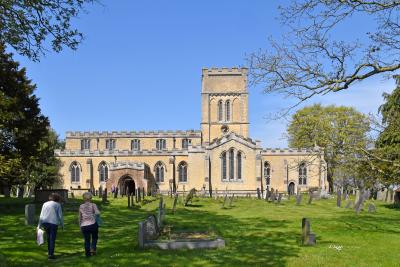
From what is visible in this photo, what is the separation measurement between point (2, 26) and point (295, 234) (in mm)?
10263

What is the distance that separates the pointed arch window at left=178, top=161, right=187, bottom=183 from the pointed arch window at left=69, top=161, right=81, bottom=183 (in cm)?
1196

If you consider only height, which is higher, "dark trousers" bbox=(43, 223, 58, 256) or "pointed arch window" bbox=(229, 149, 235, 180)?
"pointed arch window" bbox=(229, 149, 235, 180)

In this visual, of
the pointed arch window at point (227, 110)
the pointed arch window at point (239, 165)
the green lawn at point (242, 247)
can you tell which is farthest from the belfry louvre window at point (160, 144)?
the green lawn at point (242, 247)

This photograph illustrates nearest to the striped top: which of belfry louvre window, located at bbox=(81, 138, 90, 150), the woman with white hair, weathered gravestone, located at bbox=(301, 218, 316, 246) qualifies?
the woman with white hair

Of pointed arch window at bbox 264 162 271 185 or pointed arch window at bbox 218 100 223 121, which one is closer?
pointed arch window at bbox 264 162 271 185

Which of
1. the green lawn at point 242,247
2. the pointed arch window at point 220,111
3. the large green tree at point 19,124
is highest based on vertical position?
the pointed arch window at point 220,111

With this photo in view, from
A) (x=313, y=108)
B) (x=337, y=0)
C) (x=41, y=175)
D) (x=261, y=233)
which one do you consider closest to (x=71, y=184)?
(x=41, y=175)

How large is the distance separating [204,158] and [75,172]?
641 inches

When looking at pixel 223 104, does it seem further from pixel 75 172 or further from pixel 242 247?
pixel 242 247

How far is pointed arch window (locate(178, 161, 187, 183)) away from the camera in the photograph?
189 feet

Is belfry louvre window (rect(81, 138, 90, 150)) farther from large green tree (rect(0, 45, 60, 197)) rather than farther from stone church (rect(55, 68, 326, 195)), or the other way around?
large green tree (rect(0, 45, 60, 197))

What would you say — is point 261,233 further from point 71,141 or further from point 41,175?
point 71,141

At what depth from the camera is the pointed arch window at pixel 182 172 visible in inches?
2266

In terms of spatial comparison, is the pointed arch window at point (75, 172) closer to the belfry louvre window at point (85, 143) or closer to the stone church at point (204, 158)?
the stone church at point (204, 158)
